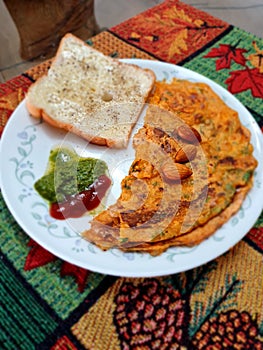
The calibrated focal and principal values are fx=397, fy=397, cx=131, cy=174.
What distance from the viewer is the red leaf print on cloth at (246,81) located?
1761mm

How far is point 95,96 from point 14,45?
99 cm

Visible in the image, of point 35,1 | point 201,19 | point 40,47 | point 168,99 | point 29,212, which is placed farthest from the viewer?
point 35,1

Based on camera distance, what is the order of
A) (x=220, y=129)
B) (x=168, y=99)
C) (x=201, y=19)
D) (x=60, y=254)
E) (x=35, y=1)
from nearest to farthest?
(x=60, y=254)
(x=220, y=129)
(x=168, y=99)
(x=201, y=19)
(x=35, y=1)

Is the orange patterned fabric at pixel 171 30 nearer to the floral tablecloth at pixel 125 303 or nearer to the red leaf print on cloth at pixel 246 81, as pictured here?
the red leaf print on cloth at pixel 246 81

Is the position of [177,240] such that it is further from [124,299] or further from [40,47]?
[40,47]

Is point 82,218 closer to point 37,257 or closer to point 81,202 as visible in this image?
point 81,202

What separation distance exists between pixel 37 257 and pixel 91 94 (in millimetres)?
718

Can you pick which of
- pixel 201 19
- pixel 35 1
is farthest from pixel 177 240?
pixel 35 1

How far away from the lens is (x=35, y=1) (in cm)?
248

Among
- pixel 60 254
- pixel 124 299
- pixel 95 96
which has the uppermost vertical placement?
pixel 95 96

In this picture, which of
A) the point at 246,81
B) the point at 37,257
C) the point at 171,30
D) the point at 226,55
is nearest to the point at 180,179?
the point at 37,257

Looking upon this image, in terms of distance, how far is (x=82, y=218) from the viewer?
1293 mm

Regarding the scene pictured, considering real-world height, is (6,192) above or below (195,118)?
below

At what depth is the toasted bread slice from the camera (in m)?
1.51
